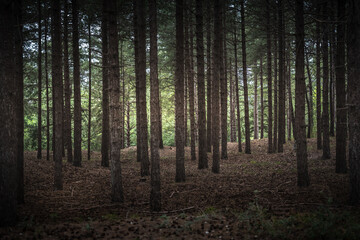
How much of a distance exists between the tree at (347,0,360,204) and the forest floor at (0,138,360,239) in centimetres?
75

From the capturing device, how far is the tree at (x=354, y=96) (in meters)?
6.55

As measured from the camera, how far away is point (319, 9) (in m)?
13.1

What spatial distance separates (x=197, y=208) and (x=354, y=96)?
223 inches

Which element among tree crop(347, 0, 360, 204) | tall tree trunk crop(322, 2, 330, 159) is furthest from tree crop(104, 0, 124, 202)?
tall tree trunk crop(322, 2, 330, 159)

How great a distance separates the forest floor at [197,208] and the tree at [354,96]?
2.45 feet

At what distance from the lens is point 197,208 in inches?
300

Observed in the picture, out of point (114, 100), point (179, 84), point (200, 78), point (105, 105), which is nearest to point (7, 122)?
point (114, 100)

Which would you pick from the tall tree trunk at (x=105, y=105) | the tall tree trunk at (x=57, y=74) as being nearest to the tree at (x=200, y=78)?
the tall tree trunk at (x=105, y=105)

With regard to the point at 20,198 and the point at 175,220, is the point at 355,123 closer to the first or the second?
the point at 175,220

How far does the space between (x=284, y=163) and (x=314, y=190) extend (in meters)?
6.54

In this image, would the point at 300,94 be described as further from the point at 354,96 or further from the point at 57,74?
the point at 57,74

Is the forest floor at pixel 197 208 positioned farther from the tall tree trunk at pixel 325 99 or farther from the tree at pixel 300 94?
the tall tree trunk at pixel 325 99

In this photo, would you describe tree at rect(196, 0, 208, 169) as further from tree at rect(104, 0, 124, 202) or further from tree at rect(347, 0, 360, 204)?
tree at rect(347, 0, 360, 204)

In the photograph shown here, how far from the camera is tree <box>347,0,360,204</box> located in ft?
21.5
